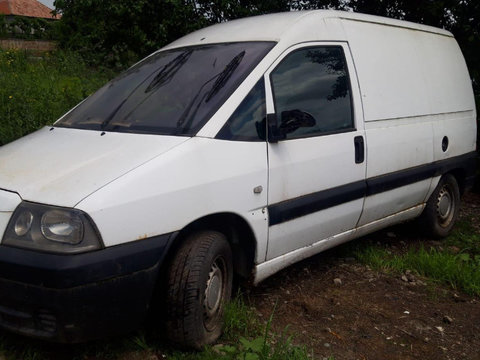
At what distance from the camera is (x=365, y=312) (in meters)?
3.73

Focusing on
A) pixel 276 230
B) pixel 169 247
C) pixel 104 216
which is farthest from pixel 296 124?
pixel 104 216

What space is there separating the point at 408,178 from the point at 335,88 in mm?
1110

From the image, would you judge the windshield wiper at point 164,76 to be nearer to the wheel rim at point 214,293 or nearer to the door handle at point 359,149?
the wheel rim at point 214,293

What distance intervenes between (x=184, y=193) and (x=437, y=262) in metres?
2.62

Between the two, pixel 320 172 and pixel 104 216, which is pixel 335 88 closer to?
pixel 320 172

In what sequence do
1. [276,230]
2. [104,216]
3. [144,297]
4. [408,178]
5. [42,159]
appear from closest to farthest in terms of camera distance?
[104,216] < [144,297] < [42,159] < [276,230] < [408,178]

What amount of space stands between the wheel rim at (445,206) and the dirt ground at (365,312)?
1.14m

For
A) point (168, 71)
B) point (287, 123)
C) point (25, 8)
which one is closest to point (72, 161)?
point (168, 71)

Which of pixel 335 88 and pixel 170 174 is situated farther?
pixel 335 88

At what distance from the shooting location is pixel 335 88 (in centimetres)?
396

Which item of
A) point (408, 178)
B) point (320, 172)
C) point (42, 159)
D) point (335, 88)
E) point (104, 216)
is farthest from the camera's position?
point (408, 178)

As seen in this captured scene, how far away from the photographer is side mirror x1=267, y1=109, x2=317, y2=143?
3.32 meters

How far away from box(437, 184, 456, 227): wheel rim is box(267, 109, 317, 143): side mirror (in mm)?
2391

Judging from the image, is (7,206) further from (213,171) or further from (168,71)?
(168,71)
